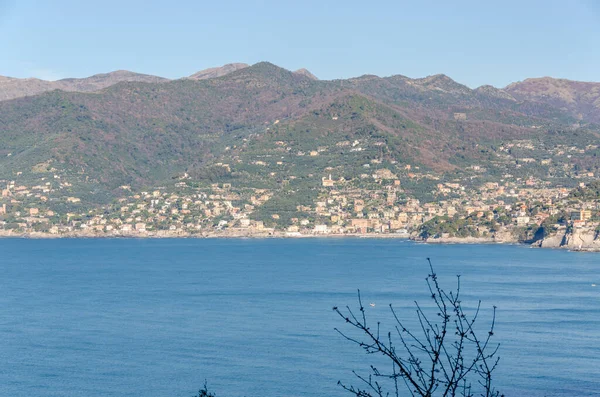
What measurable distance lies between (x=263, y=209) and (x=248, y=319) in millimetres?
93771

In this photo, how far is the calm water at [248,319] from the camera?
105 feet

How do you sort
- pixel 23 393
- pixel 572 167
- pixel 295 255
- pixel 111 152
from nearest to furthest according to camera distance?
pixel 23 393 < pixel 295 255 < pixel 572 167 < pixel 111 152

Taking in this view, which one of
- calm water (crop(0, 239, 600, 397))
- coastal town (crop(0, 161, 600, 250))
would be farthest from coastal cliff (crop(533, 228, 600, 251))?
coastal town (crop(0, 161, 600, 250))

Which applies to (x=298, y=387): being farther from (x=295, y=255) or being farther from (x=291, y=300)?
(x=295, y=255)

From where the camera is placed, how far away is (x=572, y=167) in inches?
6516

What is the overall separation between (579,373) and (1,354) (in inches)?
859

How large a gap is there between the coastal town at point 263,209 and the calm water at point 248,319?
43112 mm

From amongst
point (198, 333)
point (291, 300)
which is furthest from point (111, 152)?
point (198, 333)

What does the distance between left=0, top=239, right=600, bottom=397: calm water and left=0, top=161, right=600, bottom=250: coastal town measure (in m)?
43.1

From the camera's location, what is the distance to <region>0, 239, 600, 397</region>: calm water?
3212 cm

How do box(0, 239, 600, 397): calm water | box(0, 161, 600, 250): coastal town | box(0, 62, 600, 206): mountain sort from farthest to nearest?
box(0, 62, 600, 206): mountain, box(0, 161, 600, 250): coastal town, box(0, 239, 600, 397): calm water

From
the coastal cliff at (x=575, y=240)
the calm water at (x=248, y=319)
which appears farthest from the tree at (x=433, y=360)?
the coastal cliff at (x=575, y=240)

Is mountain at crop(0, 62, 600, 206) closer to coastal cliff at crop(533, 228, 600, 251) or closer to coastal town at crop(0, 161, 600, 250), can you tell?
coastal town at crop(0, 161, 600, 250)

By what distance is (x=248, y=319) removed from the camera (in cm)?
4612
